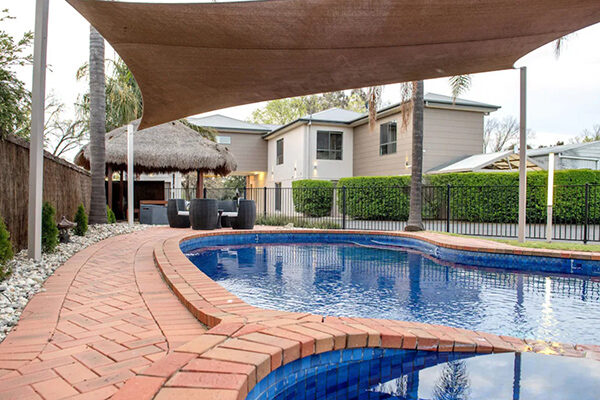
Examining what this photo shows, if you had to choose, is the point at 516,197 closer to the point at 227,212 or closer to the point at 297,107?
the point at 227,212

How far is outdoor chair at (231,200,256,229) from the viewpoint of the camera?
10.0 m

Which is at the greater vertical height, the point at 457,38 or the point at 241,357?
the point at 457,38

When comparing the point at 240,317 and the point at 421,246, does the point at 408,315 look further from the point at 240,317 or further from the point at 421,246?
the point at 421,246

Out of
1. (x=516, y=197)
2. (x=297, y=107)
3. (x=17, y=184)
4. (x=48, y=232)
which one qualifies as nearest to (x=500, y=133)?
(x=297, y=107)

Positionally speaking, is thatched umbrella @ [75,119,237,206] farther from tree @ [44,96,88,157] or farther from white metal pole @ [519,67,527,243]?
tree @ [44,96,88,157]

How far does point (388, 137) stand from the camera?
17844mm

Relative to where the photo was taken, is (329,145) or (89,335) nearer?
(89,335)

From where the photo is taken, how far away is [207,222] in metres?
9.80

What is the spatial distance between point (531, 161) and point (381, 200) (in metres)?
6.19

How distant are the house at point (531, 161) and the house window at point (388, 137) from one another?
2294 millimetres

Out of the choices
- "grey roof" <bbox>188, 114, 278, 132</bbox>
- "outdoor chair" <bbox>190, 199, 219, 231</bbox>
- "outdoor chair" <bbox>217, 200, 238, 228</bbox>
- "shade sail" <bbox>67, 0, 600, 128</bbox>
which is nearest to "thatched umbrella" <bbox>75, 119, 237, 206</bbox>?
"outdoor chair" <bbox>217, 200, 238, 228</bbox>

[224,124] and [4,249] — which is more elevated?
[224,124]

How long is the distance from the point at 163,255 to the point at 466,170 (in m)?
12.8

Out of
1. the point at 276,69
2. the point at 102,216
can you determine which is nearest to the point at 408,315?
the point at 276,69
